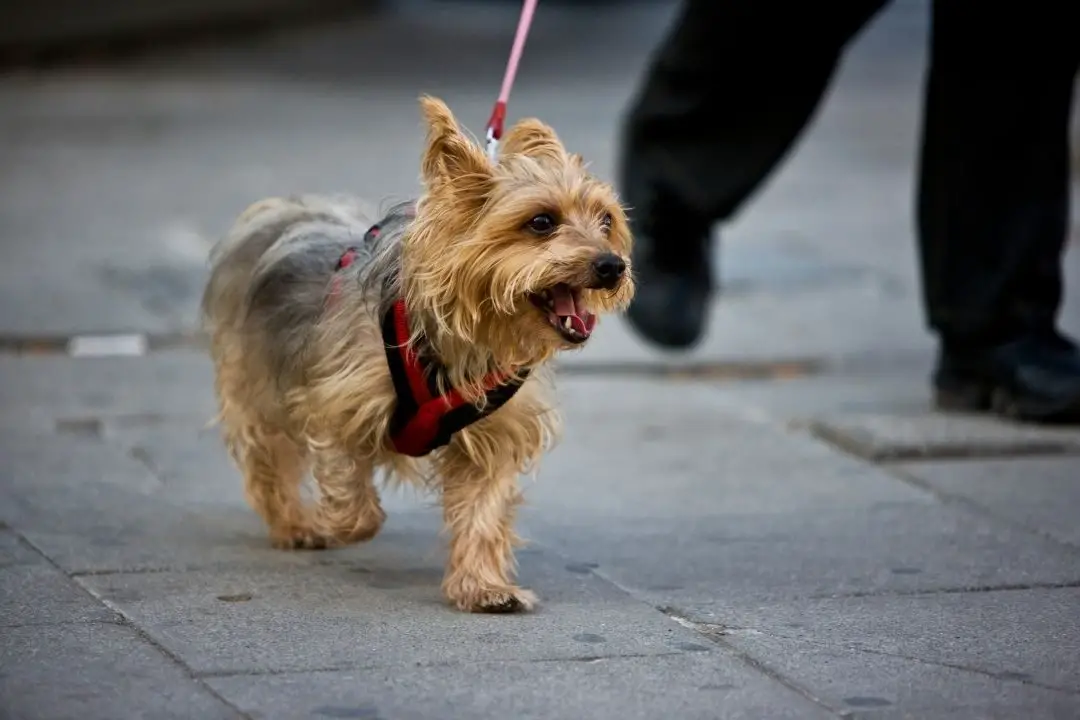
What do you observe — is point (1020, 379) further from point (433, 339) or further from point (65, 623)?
point (65, 623)

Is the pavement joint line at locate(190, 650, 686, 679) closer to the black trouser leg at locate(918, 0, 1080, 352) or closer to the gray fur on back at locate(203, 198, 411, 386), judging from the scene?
the gray fur on back at locate(203, 198, 411, 386)

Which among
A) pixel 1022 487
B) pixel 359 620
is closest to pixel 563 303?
pixel 359 620

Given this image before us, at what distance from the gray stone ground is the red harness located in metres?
0.48

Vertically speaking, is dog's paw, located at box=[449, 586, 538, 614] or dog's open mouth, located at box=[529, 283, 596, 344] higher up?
dog's open mouth, located at box=[529, 283, 596, 344]

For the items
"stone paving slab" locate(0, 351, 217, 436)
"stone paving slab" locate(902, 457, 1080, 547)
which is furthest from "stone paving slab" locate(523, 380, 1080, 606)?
"stone paving slab" locate(0, 351, 217, 436)

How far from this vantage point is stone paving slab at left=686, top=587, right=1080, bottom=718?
4414 mm

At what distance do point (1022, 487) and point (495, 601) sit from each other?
2.36 metres

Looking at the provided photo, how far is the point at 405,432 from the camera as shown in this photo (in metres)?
5.16

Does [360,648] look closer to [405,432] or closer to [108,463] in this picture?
[405,432]

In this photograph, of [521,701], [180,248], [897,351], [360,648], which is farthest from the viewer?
[180,248]

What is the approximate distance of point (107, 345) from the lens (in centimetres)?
857

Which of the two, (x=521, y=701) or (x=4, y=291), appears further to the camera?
(x=4, y=291)

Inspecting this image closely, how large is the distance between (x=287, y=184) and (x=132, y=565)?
6505 millimetres

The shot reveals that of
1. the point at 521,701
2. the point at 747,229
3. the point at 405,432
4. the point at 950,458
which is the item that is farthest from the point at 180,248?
the point at 521,701
